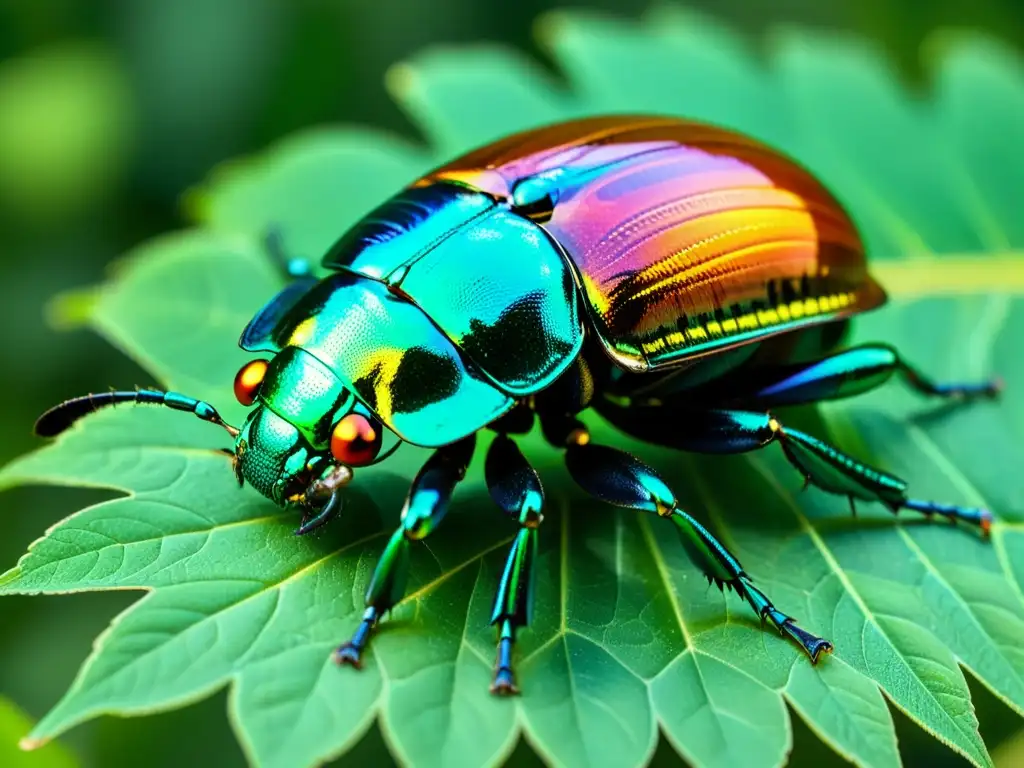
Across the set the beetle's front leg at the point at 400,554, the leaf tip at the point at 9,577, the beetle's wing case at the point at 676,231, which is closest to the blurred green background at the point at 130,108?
the leaf tip at the point at 9,577

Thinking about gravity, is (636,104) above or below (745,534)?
above

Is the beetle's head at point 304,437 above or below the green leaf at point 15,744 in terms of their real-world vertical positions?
above

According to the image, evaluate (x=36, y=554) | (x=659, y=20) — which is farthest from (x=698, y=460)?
(x=659, y=20)

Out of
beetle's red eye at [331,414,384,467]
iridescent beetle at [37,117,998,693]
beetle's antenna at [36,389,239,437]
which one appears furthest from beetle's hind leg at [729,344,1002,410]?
beetle's antenna at [36,389,239,437]

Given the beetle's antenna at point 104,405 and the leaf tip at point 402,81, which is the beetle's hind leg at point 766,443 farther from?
the leaf tip at point 402,81

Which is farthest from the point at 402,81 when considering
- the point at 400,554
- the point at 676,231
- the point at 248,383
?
the point at 400,554

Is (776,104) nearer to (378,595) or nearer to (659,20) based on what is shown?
(659,20)
